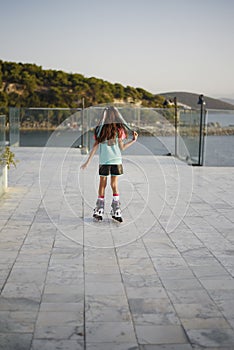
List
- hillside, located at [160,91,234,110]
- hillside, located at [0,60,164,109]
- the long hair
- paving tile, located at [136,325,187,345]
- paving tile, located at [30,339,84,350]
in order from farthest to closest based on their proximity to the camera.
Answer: hillside, located at [0,60,164,109] < hillside, located at [160,91,234,110] < the long hair < paving tile, located at [136,325,187,345] < paving tile, located at [30,339,84,350]

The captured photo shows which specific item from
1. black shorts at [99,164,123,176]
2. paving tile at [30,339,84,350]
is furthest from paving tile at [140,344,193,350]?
black shorts at [99,164,123,176]

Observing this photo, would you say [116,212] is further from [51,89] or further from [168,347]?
[51,89]

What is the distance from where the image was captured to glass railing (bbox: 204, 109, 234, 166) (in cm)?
1171

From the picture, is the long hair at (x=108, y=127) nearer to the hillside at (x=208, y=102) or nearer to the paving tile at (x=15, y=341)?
the paving tile at (x=15, y=341)

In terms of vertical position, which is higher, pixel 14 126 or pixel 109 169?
pixel 14 126

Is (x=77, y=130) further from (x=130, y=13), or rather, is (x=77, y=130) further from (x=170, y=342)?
(x=170, y=342)

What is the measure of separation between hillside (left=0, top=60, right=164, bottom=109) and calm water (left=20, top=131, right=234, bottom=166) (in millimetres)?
8377

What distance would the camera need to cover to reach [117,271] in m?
3.89

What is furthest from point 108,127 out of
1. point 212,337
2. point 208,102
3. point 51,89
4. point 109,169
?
point 51,89

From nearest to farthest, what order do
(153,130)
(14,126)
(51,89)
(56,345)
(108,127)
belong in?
(56,345) → (108,127) → (153,130) → (14,126) → (51,89)

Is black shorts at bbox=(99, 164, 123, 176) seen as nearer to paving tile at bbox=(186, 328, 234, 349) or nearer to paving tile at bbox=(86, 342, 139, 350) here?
paving tile at bbox=(186, 328, 234, 349)

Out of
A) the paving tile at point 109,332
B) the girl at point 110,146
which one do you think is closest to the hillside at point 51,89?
the girl at point 110,146

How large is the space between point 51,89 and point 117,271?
22.5 m

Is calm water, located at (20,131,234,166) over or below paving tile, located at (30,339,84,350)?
over
